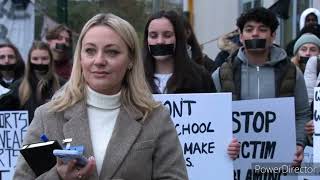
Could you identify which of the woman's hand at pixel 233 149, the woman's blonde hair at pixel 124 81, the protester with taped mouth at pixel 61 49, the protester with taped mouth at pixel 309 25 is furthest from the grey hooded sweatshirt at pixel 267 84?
the protester with taped mouth at pixel 309 25

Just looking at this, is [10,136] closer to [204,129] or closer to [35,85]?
[35,85]

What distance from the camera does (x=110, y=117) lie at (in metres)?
2.63

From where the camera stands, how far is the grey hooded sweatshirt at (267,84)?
4.76m

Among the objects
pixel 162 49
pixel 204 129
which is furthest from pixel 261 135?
pixel 162 49

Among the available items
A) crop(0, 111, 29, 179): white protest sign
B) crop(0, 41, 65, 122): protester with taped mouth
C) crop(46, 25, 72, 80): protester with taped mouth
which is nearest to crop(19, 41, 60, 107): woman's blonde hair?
crop(0, 41, 65, 122): protester with taped mouth

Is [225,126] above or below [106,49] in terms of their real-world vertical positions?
below

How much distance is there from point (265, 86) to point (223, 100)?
412 millimetres

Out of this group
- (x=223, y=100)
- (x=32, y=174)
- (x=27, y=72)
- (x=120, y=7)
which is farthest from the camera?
(x=120, y=7)

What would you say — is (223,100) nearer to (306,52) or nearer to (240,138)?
(240,138)

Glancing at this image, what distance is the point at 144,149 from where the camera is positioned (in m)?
2.58

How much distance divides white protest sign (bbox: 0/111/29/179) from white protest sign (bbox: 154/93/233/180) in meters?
1.52

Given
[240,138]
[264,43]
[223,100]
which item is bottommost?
[240,138]

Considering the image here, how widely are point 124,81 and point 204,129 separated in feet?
6.65

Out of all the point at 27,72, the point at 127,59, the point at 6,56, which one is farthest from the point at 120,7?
the point at 127,59
